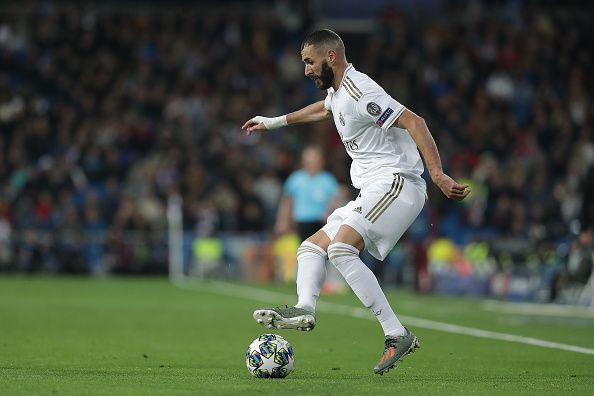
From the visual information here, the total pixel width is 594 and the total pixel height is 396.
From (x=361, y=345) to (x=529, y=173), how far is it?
1697 centimetres

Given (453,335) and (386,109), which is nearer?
(386,109)

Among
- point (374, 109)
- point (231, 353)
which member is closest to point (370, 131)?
point (374, 109)

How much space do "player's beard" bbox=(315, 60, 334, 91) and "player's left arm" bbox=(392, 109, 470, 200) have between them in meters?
0.60

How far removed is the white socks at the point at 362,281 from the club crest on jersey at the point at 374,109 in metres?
0.90

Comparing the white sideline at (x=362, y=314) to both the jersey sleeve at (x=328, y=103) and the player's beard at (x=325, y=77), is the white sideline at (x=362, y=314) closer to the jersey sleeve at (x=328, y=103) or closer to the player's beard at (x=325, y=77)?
the jersey sleeve at (x=328, y=103)

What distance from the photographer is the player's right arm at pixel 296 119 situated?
29.4ft

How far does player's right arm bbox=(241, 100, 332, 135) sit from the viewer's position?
896 centimetres

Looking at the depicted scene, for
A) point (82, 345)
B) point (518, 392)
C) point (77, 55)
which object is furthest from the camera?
point (77, 55)

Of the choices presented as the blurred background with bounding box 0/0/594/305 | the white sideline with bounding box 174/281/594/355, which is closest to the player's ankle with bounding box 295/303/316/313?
the white sideline with bounding box 174/281/594/355

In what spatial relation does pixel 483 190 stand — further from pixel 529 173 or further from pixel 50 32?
pixel 50 32

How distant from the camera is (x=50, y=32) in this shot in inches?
1129

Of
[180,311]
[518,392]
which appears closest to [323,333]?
[180,311]

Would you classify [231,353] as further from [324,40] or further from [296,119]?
[324,40]

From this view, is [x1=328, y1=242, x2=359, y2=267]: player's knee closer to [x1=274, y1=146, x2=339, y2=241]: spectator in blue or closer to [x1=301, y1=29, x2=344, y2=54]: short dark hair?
[x1=301, y1=29, x2=344, y2=54]: short dark hair
